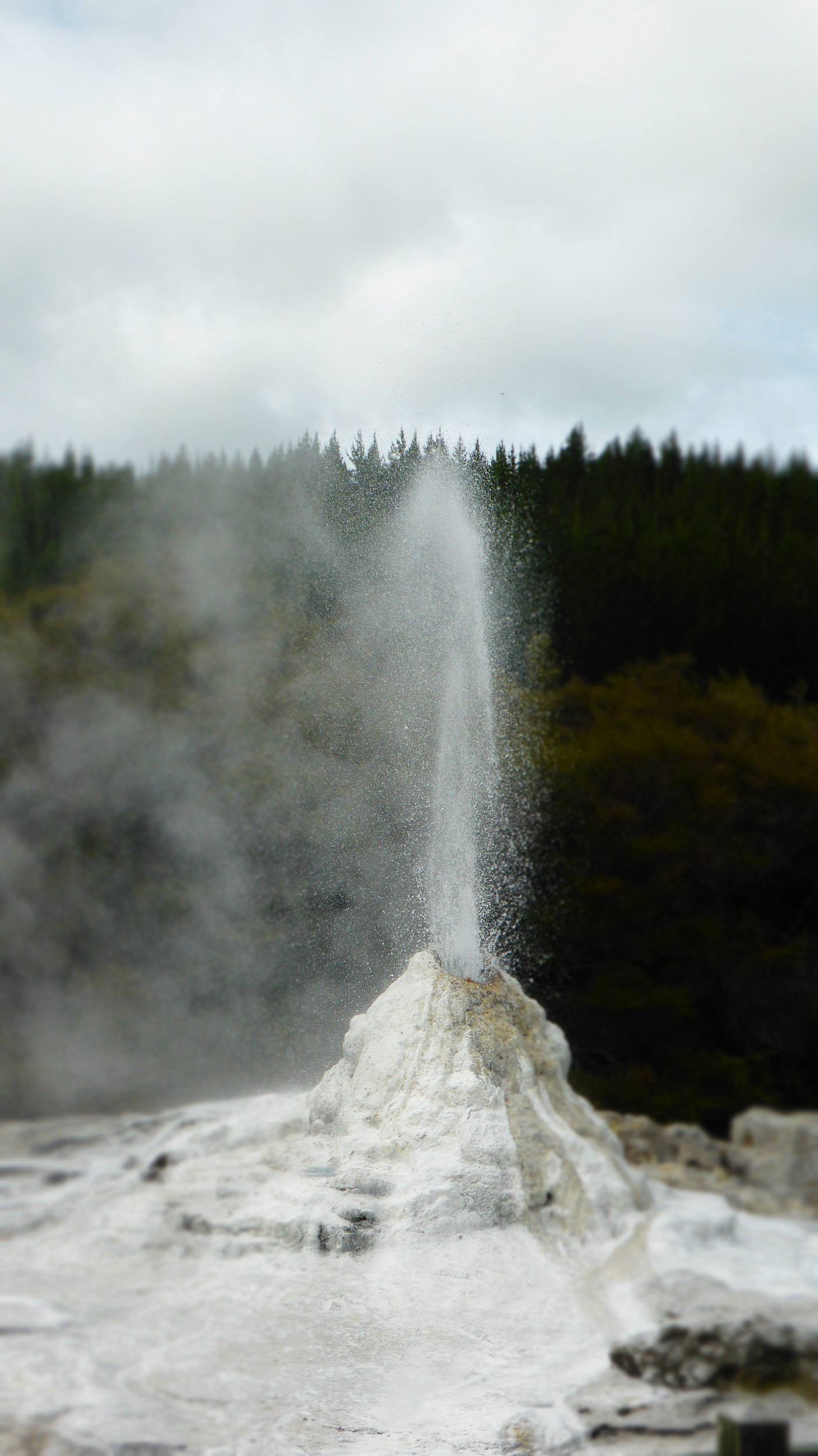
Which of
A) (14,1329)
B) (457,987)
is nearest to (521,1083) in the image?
(457,987)

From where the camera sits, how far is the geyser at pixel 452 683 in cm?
344

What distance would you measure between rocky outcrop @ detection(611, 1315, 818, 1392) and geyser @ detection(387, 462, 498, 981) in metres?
1.23

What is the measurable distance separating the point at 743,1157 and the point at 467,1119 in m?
0.83

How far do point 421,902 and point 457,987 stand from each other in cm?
74

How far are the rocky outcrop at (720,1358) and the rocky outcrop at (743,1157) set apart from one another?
0.48 m

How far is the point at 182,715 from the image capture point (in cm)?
421

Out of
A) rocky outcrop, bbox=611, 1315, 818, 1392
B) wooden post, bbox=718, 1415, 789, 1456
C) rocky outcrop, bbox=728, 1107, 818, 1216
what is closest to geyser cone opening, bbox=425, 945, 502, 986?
rocky outcrop, bbox=728, 1107, 818, 1216

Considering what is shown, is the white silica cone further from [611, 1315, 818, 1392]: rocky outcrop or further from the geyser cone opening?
[611, 1315, 818, 1392]: rocky outcrop

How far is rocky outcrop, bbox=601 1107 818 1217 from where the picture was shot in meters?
2.75

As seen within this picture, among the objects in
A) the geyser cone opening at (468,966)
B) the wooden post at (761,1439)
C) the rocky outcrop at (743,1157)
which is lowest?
the rocky outcrop at (743,1157)

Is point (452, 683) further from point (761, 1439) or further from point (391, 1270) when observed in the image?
point (761, 1439)

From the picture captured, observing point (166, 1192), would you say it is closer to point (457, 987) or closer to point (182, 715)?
point (457, 987)

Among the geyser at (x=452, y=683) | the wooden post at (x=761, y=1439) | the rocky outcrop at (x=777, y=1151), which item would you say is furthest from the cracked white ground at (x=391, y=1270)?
the wooden post at (x=761, y=1439)

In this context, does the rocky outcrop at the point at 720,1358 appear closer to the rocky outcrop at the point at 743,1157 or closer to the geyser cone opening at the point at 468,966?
the rocky outcrop at the point at 743,1157
